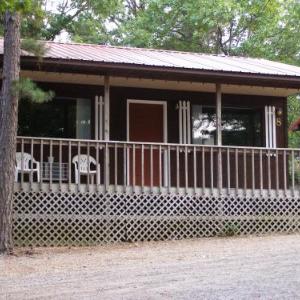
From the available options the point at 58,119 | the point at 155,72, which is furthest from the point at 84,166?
the point at 155,72

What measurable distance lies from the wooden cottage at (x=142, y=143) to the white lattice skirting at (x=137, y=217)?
21 mm

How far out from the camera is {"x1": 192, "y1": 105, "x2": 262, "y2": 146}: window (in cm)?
1562

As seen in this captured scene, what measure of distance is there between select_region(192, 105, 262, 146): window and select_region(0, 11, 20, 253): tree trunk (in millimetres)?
5608

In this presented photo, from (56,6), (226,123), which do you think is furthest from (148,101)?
(56,6)

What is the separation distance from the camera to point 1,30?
567 inches

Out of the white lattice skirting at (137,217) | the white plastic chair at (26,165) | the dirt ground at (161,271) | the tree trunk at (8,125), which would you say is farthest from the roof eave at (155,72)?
the dirt ground at (161,271)

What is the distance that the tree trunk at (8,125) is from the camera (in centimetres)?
1091

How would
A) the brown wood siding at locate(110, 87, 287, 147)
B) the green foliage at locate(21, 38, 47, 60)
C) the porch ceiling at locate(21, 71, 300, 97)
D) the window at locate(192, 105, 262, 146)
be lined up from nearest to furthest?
the green foliage at locate(21, 38, 47, 60)
the porch ceiling at locate(21, 71, 300, 97)
the brown wood siding at locate(110, 87, 287, 147)
the window at locate(192, 105, 262, 146)

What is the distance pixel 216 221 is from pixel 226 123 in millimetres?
3446

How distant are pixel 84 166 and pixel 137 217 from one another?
157 centimetres

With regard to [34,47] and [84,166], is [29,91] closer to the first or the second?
[34,47]

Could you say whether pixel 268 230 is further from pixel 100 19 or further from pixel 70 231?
pixel 100 19

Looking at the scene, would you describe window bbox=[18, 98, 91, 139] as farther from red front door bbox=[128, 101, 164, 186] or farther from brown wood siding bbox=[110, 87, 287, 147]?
red front door bbox=[128, 101, 164, 186]

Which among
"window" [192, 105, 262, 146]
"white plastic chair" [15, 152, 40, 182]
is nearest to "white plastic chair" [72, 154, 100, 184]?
"white plastic chair" [15, 152, 40, 182]
